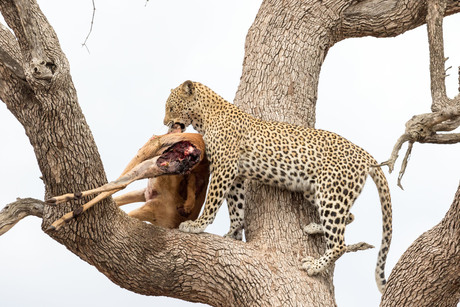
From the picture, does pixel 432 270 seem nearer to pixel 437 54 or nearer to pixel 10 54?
pixel 437 54

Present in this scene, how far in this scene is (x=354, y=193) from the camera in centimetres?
730

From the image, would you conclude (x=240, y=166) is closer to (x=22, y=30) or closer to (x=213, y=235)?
(x=213, y=235)

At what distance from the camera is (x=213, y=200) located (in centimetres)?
726

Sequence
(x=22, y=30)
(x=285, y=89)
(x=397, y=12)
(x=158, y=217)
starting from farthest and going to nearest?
(x=397, y=12) → (x=285, y=89) → (x=158, y=217) → (x=22, y=30)

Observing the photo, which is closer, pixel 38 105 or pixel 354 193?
pixel 38 105

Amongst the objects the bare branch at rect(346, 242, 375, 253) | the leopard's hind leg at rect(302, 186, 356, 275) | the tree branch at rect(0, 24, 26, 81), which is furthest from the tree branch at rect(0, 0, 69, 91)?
the bare branch at rect(346, 242, 375, 253)

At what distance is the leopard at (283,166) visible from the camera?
725 cm

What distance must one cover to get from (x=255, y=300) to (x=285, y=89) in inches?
107

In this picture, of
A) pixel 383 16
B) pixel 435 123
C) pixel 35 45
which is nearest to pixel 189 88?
pixel 35 45

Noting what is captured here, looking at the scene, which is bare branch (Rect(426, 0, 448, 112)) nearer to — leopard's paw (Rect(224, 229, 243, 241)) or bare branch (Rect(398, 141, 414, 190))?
bare branch (Rect(398, 141, 414, 190))

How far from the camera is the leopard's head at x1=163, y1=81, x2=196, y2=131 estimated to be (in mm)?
7840

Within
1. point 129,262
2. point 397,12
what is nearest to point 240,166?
point 129,262

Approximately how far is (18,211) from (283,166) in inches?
100

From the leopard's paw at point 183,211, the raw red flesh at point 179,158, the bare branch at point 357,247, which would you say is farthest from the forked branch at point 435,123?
the leopard's paw at point 183,211
